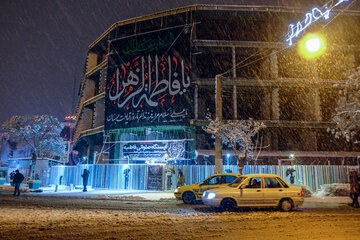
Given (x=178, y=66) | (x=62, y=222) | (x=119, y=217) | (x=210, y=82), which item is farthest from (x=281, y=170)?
(x=62, y=222)

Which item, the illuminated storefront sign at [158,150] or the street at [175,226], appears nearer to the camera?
the street at [175,226]

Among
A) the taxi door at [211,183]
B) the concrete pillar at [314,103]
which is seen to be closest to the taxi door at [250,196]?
the taxi door at [211,183]

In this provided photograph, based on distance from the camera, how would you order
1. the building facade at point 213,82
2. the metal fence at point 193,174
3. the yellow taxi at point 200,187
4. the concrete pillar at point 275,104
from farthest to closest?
the concrete pillar at point 275,104 < the building facade at point 213,82 < the metal fence at point 193,174 < the yellow taxi at point 200,187

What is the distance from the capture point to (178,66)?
24.2 metres

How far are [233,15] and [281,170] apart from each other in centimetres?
1582

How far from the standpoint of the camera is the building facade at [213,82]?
24078 mm

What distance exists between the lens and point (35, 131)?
29594mm

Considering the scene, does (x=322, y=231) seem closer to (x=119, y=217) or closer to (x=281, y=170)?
(x=119, y=217)

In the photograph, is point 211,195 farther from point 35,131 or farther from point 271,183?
point 35,131

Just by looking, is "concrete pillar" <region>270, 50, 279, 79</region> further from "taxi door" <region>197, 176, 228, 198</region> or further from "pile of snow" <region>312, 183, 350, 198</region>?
"taxi door" <region>197, 176, 228, 198</region>

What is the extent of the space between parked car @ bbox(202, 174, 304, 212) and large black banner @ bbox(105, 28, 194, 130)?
13075 millimetres

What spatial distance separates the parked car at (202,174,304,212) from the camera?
394 inches

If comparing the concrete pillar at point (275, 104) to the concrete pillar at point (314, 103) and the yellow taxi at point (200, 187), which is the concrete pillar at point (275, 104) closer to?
the concrete pillar at point (314, 103)

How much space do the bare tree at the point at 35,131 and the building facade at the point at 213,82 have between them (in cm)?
505
